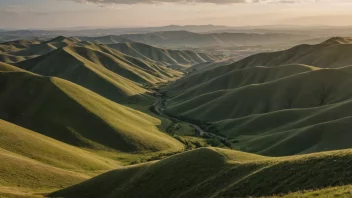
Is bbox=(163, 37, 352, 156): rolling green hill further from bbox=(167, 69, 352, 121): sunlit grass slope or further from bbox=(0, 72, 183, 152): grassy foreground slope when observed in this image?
bbox=(0, 72, 183, 152): grassy foreground slope

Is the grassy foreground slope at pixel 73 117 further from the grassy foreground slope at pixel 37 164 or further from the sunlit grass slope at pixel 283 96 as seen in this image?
the sunlit grass slope at pixel 283 96

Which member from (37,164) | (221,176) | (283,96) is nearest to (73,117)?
(37,164)

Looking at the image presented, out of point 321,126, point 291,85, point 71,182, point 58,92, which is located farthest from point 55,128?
point 291,85

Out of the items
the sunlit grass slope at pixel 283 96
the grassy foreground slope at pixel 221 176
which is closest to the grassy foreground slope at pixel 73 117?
the sunlit grass slope at pixel 283 96

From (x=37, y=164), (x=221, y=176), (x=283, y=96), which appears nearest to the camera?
(x=221, y=176)

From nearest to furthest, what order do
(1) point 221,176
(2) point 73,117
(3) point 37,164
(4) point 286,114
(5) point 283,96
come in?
(1) point 221,176 → (3) point 37,164 → (2) point 73,117 → (4) point 286,114 → (5) point 283,96

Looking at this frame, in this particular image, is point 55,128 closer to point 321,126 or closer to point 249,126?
point 249,126

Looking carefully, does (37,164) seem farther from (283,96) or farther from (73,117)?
(283,96)
